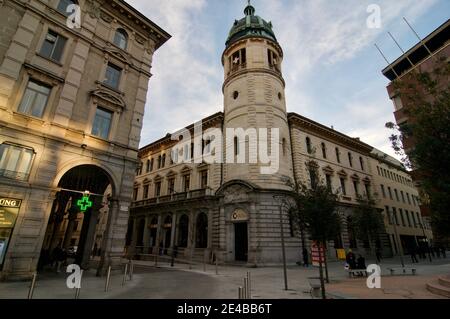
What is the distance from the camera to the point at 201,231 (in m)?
27.8

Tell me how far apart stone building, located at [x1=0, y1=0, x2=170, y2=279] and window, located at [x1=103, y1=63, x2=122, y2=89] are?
8 cm

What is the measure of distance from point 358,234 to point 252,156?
14790 mm

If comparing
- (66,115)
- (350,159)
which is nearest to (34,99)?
(66,115)

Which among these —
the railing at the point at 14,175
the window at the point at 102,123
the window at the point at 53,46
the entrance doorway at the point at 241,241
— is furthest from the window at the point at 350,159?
the railing at the point at 14,175

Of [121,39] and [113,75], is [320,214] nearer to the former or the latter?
[113,75]

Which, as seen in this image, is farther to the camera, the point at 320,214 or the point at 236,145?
the point at 236,145

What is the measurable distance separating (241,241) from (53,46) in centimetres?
2143

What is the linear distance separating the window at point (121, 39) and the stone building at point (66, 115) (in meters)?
0.09

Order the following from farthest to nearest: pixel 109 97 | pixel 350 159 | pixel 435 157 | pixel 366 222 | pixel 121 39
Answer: pixel 350 159, pixel 366 222, pixel 121 39, pixel 109 97, pixel 435 157

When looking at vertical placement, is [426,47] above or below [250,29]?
below

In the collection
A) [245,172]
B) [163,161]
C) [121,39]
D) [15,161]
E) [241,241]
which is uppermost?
[121,39]

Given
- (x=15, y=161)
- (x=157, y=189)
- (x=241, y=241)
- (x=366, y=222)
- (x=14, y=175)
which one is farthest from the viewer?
(x=157, y=189)

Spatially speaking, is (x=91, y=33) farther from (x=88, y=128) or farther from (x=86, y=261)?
(x=86, y=261)
